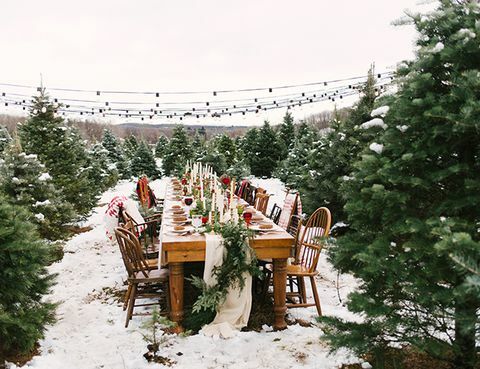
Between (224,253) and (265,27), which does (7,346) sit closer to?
(224,253)

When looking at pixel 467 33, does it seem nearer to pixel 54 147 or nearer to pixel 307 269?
pixel 307 269

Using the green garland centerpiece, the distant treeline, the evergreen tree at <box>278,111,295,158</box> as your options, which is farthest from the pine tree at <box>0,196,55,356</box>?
the distant treeline

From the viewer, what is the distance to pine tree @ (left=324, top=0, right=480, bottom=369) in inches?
76.6

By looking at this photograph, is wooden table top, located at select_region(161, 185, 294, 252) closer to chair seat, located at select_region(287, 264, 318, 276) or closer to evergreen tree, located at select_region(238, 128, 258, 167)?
chair seat, located at select_region(287, 264, 318, 276)

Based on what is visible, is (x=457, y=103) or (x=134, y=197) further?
(x=134, y=197)

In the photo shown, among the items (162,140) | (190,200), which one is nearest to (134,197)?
(190,200)

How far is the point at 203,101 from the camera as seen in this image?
16.9 metres

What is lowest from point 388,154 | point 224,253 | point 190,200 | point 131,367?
point 131,367

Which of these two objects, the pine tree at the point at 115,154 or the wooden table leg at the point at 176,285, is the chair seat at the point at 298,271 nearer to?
the wooden table leg at the point at 176,285

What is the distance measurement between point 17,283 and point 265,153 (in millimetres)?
16248

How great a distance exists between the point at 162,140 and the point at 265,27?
2022 cm

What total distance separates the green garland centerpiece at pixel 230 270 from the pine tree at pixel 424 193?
1.14 m

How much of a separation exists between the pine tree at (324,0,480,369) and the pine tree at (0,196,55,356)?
229cm

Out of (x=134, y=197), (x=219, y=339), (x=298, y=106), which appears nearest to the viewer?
(x=219, y=339)
